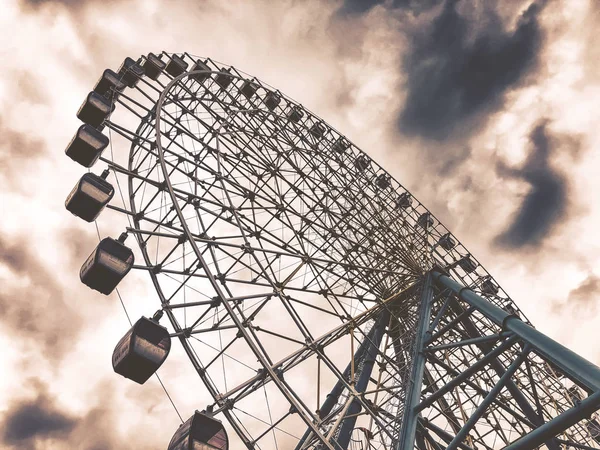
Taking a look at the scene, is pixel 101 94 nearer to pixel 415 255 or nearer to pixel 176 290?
pixel 176 290

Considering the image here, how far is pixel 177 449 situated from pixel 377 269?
27.7ft

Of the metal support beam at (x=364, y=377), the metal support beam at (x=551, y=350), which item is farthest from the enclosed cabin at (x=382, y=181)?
the metal support beam at (x=551, y=350)

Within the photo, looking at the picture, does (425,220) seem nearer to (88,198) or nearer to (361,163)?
(361,163)

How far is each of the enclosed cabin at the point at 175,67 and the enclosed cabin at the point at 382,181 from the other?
884 centimetres

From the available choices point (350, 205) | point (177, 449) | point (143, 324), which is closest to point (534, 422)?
point (177, 449)

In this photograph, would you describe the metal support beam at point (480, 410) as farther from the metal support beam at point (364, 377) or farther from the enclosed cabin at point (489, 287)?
the enclosed cabin at point (489, 287)

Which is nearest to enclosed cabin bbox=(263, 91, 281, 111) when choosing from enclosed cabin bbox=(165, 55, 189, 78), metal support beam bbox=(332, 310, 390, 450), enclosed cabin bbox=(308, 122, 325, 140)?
enclosed cabin bbox=(308, 122, 325, 140)

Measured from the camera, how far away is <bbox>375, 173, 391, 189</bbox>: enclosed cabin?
19547 millimetres

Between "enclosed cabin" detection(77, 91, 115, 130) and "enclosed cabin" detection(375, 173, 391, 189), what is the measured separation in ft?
36.1

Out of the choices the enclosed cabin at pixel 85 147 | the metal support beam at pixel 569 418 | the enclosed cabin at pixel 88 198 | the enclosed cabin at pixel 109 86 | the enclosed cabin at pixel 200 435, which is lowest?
the enclosed cabin at pixel 200 435

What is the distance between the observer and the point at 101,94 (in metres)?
13.8

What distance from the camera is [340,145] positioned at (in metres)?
18.9

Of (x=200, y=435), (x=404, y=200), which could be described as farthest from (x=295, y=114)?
(x=200, y=435)

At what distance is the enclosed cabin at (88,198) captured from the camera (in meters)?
10.4
